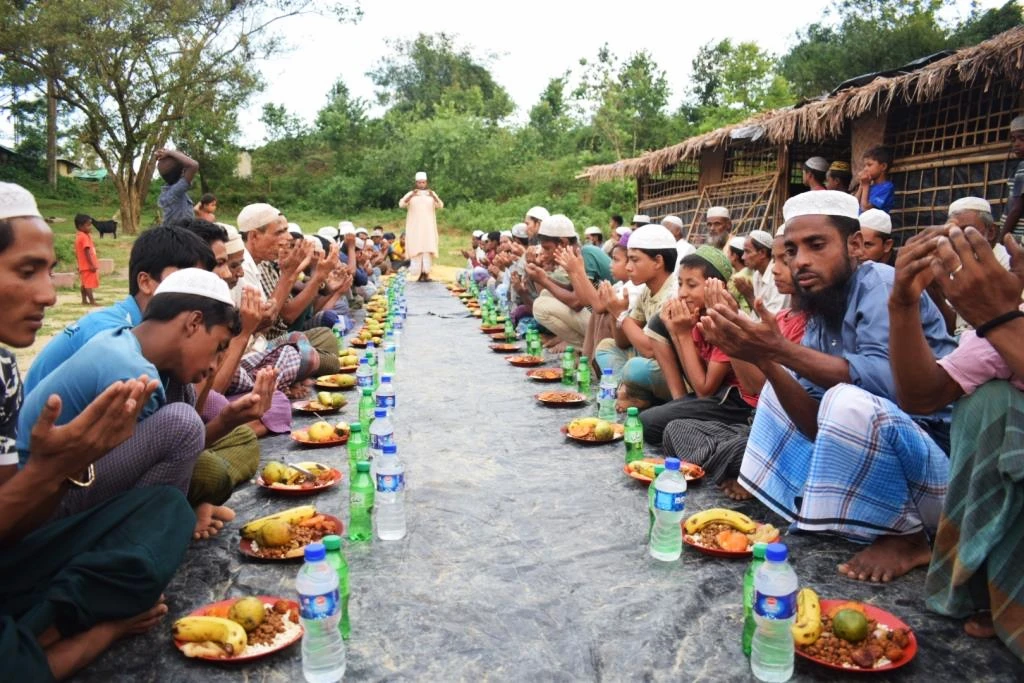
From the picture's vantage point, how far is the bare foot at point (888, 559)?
274 centimetres

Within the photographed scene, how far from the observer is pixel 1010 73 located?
270 inches

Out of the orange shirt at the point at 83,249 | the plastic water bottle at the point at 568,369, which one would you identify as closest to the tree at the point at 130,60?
the orange shirt at the point at 83,249

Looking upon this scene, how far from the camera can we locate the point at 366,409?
15.9 feet

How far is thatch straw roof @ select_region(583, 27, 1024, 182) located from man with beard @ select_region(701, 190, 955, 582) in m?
5.07

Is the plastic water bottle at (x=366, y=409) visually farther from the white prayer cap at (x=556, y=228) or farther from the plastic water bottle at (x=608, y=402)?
the white prayer cap at (x=556, y=228)

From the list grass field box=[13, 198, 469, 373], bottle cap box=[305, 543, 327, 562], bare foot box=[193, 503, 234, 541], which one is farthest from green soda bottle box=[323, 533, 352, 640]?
grass field box=[13, 198, 469, 373]

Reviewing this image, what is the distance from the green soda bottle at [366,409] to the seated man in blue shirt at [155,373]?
6.45 feet

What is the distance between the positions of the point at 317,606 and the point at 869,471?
201 centimetres

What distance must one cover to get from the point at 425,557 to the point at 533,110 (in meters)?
33.8

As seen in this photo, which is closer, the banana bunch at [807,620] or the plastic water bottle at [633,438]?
the banana bunch at [807,620]

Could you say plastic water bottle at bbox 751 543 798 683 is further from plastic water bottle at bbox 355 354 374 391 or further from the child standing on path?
the child standing on path

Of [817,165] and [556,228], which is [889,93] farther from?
[556,228]

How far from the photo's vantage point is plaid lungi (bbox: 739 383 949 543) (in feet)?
9.03

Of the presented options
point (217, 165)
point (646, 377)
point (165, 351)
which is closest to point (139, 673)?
point (165, 351)
